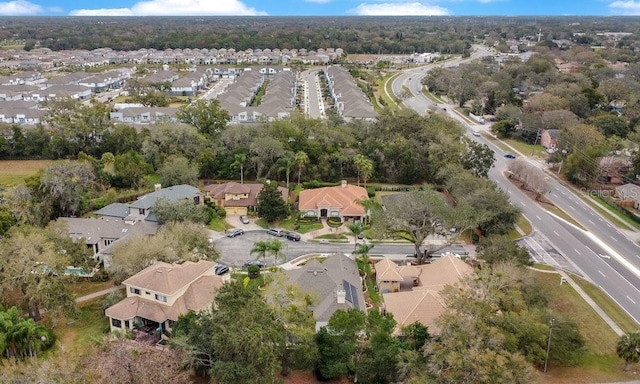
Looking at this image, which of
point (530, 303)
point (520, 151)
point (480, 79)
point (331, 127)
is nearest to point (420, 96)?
point (480, 79)

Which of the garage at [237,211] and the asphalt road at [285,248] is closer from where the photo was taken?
the asphalt road at [285,248]

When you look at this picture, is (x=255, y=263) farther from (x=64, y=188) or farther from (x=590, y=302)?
(x=590, y=302)

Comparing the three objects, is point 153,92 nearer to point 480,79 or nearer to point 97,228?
point 97,228

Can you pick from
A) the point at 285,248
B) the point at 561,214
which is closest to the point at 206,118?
the point at 285,248

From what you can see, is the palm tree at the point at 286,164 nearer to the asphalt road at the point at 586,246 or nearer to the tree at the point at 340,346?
the asphalt road at the point at 586,246

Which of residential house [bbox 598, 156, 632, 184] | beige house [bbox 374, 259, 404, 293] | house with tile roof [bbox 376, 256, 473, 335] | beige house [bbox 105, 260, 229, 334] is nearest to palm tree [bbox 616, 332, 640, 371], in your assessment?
house with tile roof [bbox 376, 256, 473, 335]

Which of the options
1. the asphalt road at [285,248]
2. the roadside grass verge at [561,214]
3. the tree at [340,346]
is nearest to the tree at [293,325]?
the tree at [340,346]
